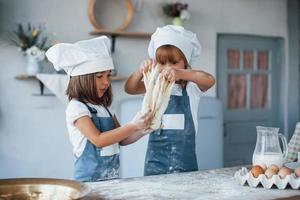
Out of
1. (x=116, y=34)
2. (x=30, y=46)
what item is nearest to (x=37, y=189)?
(x=30, y=46)

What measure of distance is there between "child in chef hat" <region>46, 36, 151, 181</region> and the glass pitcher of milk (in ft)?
1.53

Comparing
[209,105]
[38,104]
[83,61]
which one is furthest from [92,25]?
[83,61]

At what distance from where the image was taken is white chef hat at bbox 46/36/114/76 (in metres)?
2.04

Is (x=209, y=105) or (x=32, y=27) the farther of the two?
(x=209, y=105)

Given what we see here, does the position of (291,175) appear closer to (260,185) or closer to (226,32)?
(260,185)

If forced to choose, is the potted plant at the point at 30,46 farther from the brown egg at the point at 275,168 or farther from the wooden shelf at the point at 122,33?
the brown egg at the point at 275,168

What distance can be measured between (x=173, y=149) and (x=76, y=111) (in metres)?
0.56

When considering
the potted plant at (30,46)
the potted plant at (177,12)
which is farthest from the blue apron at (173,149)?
the potted plant at (177,12)

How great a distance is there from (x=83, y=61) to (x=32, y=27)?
171 centimetres

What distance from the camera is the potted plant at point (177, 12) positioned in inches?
162

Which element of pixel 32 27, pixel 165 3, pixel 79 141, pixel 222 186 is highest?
pixel 165 3

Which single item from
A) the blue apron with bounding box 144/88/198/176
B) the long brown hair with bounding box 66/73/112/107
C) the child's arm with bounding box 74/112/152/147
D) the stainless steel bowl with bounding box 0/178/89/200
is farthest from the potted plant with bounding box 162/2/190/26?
the stainless steel bowl with bounding box 0/178/89/200

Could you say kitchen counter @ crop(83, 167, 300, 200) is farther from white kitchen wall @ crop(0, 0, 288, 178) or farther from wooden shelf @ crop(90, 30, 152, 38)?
wooden shelf @ crop(90, 30, 152, 38)

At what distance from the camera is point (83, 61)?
2.04 m
